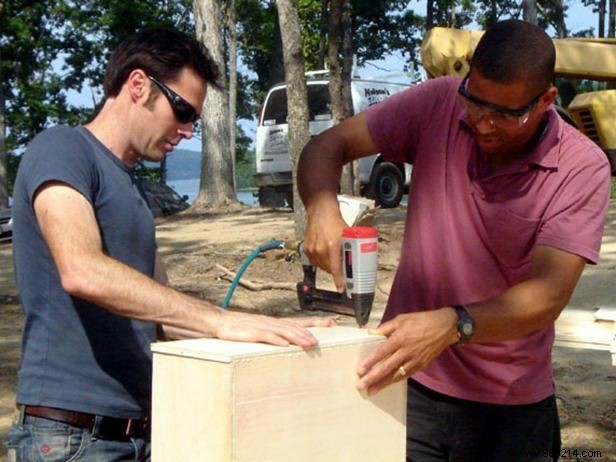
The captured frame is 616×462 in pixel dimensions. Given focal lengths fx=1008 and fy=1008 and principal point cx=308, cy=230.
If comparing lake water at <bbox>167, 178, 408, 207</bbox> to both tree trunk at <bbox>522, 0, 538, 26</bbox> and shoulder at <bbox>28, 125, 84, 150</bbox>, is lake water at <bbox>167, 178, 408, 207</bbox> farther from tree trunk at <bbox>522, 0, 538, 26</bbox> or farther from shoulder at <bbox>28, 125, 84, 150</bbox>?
shoulder at <bbox>28, 125, 84, 150</bbox>

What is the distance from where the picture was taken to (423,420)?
3080mm

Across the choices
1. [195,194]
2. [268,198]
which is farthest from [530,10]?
[195,194]

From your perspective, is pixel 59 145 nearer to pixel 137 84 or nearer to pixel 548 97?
pixel 137 84

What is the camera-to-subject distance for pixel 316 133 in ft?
54.1

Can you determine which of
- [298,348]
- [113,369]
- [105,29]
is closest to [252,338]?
[298,348]

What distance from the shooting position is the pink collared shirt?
288 cm

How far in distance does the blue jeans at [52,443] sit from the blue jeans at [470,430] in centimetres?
101

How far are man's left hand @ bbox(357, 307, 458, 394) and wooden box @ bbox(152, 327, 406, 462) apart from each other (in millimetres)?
29

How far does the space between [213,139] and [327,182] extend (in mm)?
15134

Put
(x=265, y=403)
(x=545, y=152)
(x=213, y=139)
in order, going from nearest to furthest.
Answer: (x=265, y=403), (x=545, y=152), (x=213, y=139)

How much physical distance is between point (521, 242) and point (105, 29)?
29178 millimetres

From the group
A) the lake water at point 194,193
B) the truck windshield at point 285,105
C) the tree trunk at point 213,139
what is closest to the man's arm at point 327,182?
the truck windshield at point 285,105

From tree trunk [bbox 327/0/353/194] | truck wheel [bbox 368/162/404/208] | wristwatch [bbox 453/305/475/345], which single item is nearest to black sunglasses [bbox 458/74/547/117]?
wristwatch [bbox 453/305/475/345]

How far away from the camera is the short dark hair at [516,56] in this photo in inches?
109
